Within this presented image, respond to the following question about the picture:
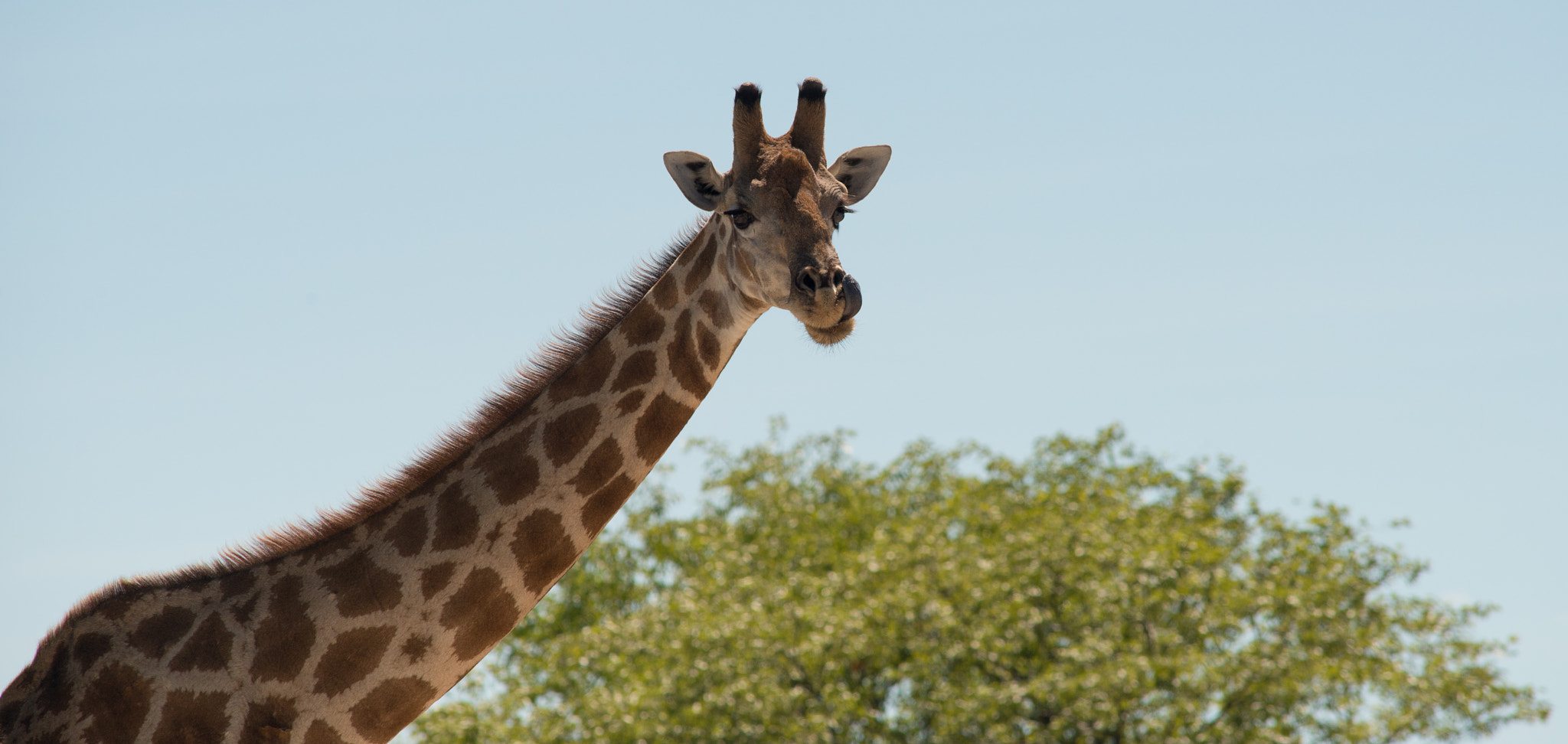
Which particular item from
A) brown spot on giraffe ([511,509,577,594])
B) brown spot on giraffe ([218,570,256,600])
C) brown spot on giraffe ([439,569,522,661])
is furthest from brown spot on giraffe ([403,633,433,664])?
brown spot on giraffe ([218,570,256,600])

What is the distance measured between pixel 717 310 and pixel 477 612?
1887 millimetres

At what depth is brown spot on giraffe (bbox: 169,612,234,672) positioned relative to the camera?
5.88 m

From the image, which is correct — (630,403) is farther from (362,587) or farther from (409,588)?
(362,587)

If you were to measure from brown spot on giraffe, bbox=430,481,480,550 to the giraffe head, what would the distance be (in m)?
1.73

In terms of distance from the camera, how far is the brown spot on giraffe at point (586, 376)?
6.54 meters

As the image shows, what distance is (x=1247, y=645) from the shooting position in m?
22.6

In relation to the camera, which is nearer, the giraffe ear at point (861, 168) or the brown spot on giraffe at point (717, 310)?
the brown spot on giraffe at point (717, 310)

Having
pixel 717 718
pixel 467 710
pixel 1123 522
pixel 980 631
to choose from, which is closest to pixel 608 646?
pixel 467 710

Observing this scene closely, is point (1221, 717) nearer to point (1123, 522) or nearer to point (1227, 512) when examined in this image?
point (1123, 522)

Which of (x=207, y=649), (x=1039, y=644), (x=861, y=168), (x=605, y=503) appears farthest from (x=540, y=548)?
(x=1039, y=644)

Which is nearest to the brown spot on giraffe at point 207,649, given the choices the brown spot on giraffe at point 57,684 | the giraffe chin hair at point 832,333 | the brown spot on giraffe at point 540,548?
the brown spot on giraffe at point 57,684

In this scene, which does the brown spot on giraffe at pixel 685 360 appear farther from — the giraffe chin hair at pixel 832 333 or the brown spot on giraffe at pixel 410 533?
the brown spot on giraffe at pixel 410 533

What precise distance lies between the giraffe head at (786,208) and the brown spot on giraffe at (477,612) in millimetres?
1887

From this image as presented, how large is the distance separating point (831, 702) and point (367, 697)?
16.9 meters
